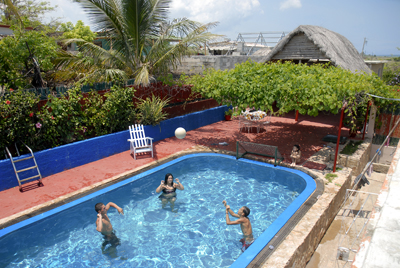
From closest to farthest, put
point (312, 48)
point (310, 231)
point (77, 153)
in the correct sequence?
point (310, 231), point (77, 153), point (312, 48)

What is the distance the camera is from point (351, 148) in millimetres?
10227

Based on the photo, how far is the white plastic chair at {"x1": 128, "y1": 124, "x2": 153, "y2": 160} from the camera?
1007 centimetres

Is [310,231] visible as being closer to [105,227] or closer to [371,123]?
[105,227]

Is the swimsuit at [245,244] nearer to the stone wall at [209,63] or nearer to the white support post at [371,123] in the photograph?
the white support post at [371,123]

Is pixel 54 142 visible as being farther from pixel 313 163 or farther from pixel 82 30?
pixel 82 30

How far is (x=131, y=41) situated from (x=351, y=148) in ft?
31.8

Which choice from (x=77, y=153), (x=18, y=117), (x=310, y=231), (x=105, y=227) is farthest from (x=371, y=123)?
(x=18, y=117)

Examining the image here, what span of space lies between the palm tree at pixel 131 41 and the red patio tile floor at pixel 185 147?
119 inches

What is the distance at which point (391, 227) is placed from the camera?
2279 millimetres

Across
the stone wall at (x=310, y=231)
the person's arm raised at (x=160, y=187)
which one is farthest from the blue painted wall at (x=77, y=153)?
the stone wall at (x=310, y=231)

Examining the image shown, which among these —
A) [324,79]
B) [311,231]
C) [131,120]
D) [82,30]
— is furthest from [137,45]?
[82,30]

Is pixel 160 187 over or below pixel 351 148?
over

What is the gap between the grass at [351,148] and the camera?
9.80 m

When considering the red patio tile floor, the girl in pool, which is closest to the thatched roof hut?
the red patio tile floor
